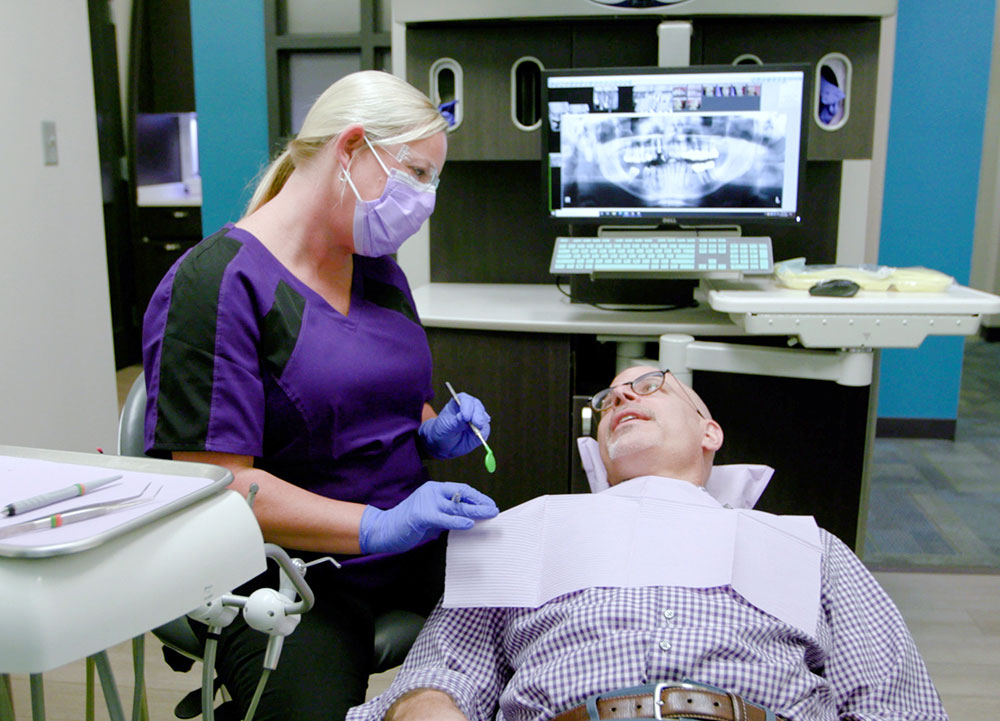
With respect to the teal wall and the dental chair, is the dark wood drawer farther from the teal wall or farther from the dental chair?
the dental chair

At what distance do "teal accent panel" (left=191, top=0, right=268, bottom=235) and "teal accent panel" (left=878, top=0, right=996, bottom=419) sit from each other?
7.38ft

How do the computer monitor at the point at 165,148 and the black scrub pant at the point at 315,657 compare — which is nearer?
the black scrub pant at the point at 315,657

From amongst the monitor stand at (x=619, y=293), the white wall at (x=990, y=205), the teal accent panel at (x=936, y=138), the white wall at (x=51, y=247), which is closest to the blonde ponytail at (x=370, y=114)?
the monitor stand at (x=619, y=293)

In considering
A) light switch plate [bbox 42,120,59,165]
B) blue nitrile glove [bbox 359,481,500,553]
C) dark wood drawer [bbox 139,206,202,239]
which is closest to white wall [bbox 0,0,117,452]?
light switch plate [bbox 42,120,59,165]

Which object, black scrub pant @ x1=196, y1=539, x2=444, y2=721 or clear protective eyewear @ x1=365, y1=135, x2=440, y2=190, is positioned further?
clear protective eyewear @ x1=365, y1=135, x2=440, y2=190

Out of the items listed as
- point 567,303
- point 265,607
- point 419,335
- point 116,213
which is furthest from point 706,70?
point 116,213

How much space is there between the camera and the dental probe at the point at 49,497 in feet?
2.19

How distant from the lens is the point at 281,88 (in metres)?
3.33

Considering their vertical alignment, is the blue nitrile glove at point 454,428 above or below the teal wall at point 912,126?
below

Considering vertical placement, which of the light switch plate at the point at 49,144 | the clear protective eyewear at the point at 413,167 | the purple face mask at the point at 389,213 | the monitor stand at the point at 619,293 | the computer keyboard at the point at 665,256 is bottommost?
the monitor stand at the point at 619,293

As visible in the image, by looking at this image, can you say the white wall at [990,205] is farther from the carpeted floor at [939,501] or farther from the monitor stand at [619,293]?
the monitor stand at [619,293]

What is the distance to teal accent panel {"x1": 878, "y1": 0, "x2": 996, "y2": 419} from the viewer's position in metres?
3.10

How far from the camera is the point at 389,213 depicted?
1271 mm

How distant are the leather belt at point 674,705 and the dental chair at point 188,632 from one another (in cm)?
34
